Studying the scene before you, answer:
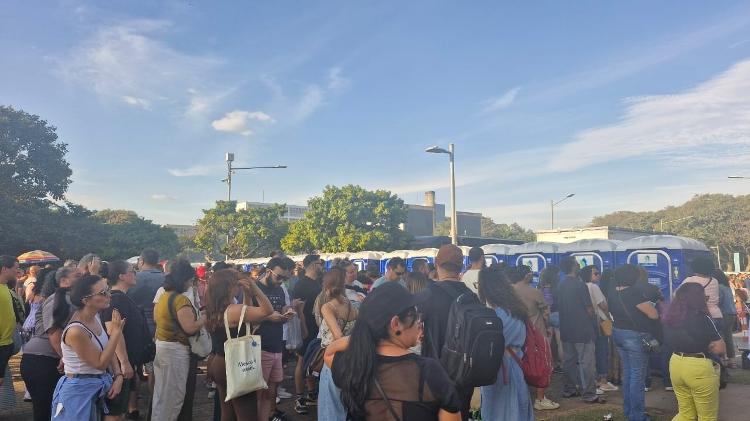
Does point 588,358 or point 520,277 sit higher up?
point 520,277

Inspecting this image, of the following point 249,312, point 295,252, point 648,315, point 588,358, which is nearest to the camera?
point 249,312

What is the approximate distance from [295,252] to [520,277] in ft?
99.6

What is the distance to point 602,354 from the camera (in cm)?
→ 803

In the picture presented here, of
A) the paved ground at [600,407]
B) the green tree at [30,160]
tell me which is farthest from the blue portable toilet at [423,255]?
the green tree at [30,160]

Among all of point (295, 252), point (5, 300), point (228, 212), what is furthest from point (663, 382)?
point (228, 212)

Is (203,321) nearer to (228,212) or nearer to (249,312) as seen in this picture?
(249,312)

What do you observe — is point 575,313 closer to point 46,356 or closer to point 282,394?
point 282,394

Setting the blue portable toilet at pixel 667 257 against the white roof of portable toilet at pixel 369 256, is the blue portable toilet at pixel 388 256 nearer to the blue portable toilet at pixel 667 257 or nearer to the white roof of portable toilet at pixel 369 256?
the white roof of portable toilet at pixel 369 256

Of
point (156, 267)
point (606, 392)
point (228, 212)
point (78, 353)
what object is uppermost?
point (228, 212)

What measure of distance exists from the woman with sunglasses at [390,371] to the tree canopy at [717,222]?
48262 millimetres

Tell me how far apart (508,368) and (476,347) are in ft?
1.93

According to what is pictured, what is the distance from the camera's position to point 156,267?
22.3 ft

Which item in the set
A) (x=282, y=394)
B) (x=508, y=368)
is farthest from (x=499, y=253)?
(x=508, y=368)

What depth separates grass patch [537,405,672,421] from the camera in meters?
6.28
